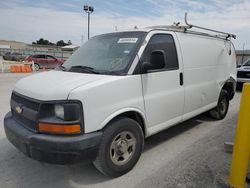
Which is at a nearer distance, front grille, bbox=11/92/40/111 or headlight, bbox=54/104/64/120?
headlight, bbox=54/104/64/120

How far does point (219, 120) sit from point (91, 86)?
424 cm

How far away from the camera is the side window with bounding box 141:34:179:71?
11.7ft

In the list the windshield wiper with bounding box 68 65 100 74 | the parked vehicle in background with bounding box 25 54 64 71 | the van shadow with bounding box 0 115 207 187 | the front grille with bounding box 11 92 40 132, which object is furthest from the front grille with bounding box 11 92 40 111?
the parked vehicle in background with bounding box 25 54 64 71

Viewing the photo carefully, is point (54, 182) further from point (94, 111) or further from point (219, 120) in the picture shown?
point (219, 120)

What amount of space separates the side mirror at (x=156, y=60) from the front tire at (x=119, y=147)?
33.9 inches

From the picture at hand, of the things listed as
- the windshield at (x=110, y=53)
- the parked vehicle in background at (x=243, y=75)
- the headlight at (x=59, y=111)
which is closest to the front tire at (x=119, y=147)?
the headlight at (x=59, y=111)

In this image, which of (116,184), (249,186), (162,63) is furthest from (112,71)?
(249,186)

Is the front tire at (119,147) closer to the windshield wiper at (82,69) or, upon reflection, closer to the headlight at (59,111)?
the headlight at (59,111)

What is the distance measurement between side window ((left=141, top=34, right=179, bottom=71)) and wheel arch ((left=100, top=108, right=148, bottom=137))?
0.79m

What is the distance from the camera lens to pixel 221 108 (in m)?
5.91

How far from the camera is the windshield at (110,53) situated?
3.36 m

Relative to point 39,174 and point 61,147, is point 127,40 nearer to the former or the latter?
point 61,147

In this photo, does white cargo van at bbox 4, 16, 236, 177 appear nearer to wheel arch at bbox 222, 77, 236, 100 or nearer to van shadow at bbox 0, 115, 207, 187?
van shadow at bbox 0, 115, 207, 187

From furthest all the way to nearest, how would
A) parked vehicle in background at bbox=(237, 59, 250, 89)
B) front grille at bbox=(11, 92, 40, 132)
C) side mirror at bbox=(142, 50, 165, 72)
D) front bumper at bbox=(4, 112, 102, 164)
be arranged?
parked vehicle in background at bbox=(237, 59, 250, 89)
side mirror at bbox=(142, 50, 165, 72)
front grille at bbox=(11, 92, 40, 132)
front bumper at bbox=(4, 112, 102, 164)
